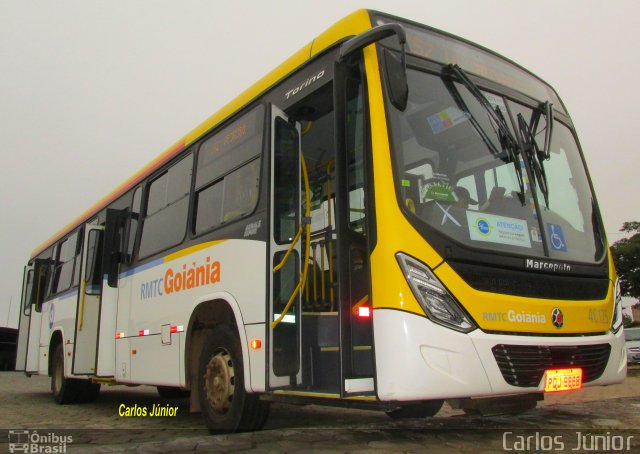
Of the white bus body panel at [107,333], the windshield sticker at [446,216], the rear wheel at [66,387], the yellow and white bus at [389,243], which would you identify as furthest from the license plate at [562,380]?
the rear wheel at [66,387]

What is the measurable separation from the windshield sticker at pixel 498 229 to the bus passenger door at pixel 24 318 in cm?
1096

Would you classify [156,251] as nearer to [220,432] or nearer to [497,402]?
[220,432]

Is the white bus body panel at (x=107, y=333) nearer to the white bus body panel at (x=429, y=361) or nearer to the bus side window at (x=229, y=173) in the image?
the bus side window at (x=229, y=173)

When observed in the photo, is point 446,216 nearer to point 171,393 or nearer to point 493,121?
point 493,121

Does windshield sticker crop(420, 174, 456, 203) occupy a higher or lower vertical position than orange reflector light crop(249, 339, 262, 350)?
higher

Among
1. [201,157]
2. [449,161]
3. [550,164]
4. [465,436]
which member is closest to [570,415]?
[465,436]

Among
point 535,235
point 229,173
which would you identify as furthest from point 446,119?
point 229,173

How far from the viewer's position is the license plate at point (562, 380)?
3842mm

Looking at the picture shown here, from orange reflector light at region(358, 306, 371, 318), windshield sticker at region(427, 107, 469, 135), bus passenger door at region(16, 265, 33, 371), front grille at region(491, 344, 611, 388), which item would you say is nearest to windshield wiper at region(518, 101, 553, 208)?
windshield sticker at region(427, 107, 469, 135)

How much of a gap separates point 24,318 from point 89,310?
5.27 metres

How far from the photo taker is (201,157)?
607cm

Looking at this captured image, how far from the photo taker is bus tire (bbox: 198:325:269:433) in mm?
4785

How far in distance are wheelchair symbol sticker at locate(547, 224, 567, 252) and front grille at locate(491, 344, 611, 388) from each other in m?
0.76

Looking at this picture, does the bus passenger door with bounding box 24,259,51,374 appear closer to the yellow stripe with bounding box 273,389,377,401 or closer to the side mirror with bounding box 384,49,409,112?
the yellow stripe with bounding box 273,389,377,401
